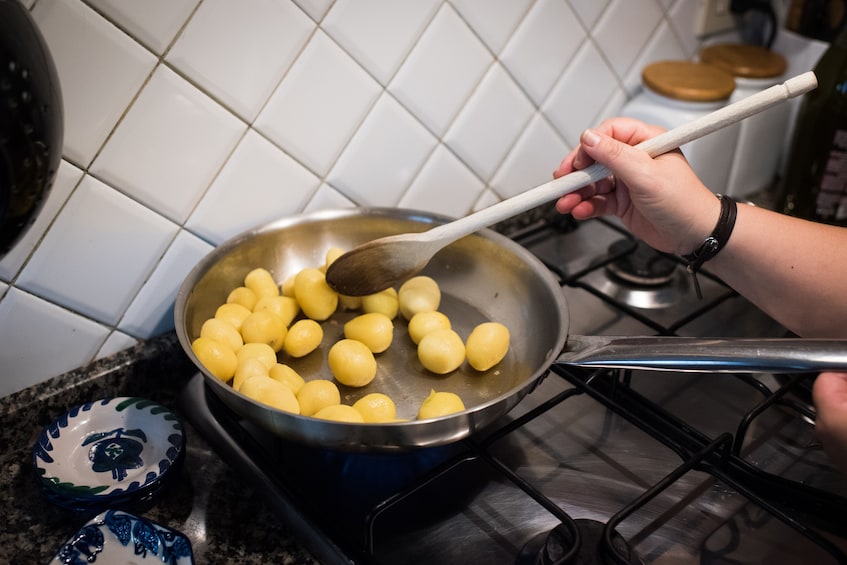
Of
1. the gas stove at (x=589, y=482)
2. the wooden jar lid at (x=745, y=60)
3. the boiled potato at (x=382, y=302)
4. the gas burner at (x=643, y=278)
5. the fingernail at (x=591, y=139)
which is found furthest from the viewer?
the wooden jar lid at (x=745, y=60)

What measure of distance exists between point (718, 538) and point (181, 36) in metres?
0.66

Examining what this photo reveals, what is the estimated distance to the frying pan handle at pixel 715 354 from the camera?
511mm

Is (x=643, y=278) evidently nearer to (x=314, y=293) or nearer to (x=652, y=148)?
(x=652, y=148)

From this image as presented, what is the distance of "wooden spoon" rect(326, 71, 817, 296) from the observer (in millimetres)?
670

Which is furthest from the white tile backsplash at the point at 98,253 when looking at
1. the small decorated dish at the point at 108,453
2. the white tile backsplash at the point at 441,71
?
the white tile backsplash at the point at 441,71

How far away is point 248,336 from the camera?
724 mm

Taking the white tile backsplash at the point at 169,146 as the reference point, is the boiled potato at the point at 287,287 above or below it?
below

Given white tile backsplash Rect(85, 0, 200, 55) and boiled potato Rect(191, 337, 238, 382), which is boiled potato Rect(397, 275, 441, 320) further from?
white tile backsplash Rect(85, 0, 200, 55)

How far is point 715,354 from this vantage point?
55 centimetres

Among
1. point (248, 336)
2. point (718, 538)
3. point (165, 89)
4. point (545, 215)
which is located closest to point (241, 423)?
point (248, 336)

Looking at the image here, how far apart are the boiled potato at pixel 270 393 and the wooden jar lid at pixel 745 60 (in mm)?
833

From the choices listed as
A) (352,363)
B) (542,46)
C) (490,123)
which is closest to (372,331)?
(352,363)

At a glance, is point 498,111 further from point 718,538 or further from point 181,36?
point 718,538

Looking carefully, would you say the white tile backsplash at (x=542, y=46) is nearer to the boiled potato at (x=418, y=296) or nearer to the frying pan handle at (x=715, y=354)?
the boiled potato at (x=418, y=296)
